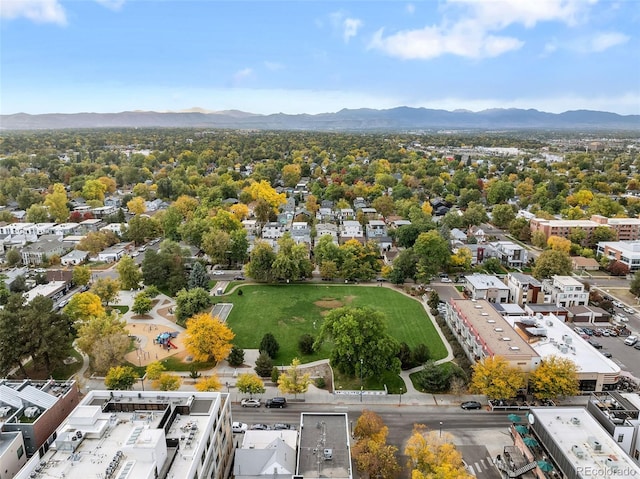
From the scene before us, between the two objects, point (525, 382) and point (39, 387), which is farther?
point (525, 382)


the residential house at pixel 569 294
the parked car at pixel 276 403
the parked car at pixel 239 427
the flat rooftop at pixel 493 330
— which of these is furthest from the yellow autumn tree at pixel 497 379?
the residential house at pixel 569 294

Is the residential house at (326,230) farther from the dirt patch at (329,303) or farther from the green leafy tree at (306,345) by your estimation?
the green leafy tree at (306,345)

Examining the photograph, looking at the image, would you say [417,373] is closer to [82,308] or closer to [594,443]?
[594,443]

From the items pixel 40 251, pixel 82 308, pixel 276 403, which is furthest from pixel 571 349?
pixel 40 251

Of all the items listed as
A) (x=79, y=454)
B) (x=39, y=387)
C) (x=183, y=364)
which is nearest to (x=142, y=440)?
(x=79, y=454)

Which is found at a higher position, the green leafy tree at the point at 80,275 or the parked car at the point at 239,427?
the green leafy tree at the point at 80,275

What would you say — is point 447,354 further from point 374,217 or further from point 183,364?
point 374,217

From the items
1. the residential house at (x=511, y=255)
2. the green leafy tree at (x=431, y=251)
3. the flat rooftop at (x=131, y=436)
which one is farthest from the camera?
the residential house at (x=511, y=255)
